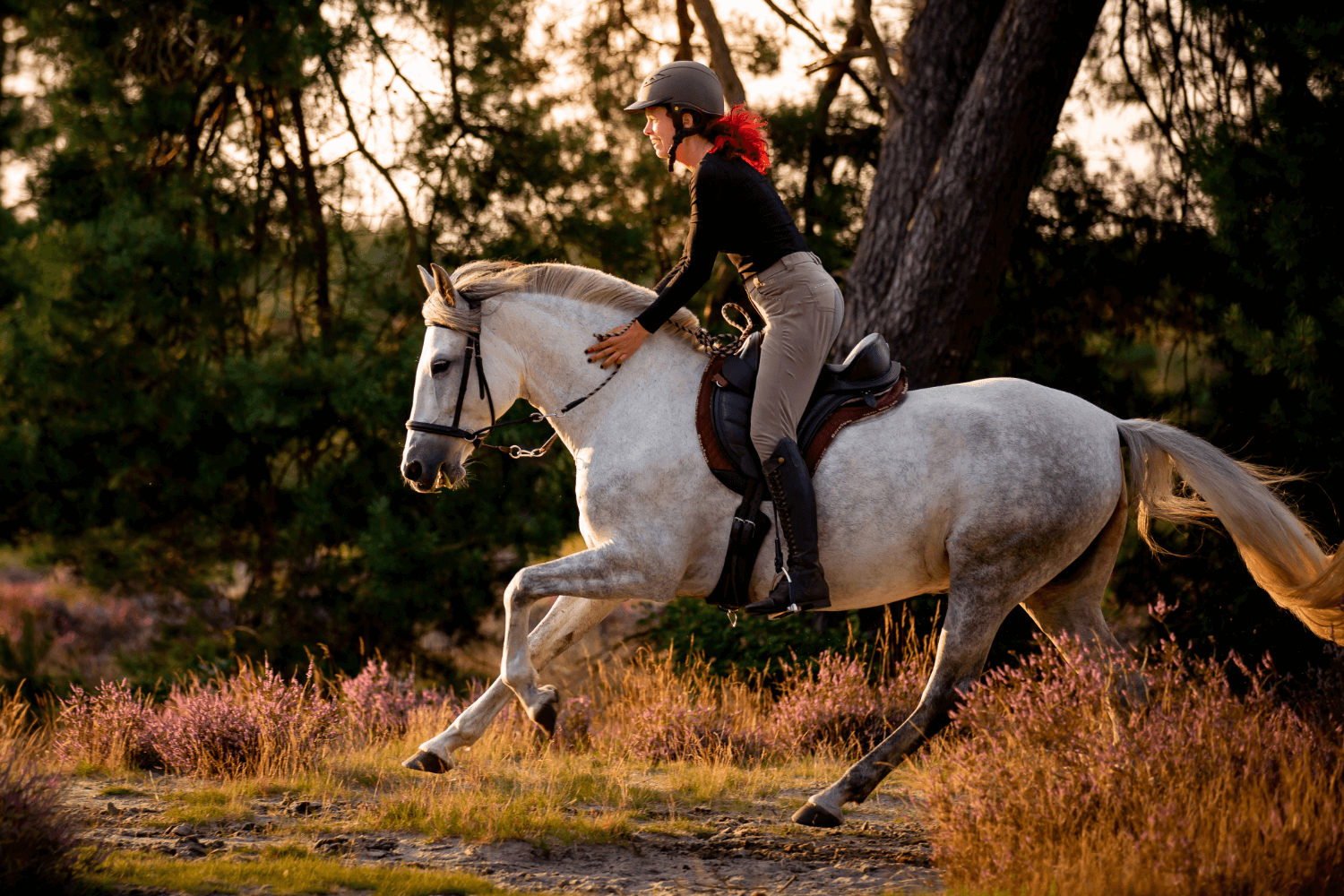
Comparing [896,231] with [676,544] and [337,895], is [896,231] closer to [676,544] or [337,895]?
[676,544]

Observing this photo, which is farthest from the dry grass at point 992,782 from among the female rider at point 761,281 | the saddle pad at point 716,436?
the saddle pad at point 716,436

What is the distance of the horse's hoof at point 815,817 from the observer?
15.3ft

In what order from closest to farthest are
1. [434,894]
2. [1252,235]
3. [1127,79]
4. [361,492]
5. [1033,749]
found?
[434,894] < [1033,749] < [1252,235] < [1127,79] < [361,492]

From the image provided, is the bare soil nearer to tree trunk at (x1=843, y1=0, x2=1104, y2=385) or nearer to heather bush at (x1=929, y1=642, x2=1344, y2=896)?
heather bush at (x1=929, y1=642, x2=1344, y2=896)

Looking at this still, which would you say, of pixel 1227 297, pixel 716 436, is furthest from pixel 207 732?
pixel 1227 297

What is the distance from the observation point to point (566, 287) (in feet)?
16.7

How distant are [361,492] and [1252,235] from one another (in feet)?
27.6

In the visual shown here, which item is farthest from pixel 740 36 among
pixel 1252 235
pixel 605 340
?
pixel 605 340

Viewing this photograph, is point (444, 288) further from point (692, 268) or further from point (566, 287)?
point (692, 268)

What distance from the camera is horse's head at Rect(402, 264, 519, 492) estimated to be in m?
4.81

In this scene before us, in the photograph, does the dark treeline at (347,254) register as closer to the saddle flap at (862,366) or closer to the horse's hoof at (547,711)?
the saddle flap at (862,366)

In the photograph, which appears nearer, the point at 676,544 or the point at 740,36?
the point at 676,544

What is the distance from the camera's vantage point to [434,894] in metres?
3.89

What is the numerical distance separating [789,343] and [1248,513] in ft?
7.29
